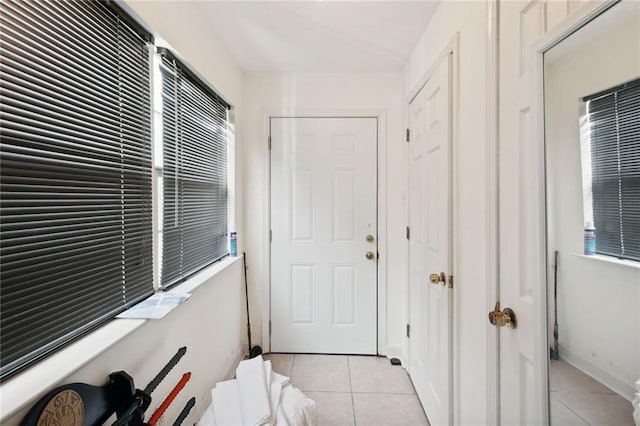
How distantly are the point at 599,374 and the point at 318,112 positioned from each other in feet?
7.21

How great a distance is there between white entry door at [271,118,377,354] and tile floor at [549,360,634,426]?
158cm

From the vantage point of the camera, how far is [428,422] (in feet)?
5.38

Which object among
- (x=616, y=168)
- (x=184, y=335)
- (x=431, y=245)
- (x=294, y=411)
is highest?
(x=616, y=168)

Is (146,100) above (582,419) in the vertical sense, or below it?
above

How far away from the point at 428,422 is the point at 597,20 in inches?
79.1

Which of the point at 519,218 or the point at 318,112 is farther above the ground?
the point at 318,112

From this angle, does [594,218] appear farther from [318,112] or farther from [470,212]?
[318,112]

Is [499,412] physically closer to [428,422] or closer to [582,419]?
[582,419]

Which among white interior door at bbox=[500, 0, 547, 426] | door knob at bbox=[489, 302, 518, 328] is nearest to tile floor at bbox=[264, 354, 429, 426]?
white interior door at bbox=[500, 0, 547, 426]

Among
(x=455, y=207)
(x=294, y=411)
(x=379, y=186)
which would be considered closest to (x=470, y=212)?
(x=455, y=207)

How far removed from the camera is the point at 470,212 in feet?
3.96

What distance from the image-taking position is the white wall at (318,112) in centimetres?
230

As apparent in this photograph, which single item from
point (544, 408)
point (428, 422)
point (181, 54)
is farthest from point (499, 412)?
point (181, 54)

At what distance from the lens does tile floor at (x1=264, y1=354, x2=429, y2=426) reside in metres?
1.68
